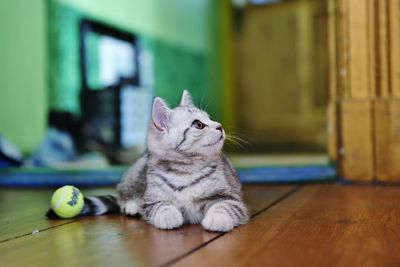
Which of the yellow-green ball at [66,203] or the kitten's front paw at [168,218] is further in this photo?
the yellow-green ball at [66,203]

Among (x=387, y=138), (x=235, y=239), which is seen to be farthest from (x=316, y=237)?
(x=387, y=138)

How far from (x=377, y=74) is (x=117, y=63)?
8.03 ft

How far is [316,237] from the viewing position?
1.04 metres

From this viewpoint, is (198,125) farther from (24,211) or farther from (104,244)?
(24,211)

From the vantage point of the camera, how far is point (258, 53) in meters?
5.75

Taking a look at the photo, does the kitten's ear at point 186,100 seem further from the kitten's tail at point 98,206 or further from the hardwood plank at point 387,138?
the hardwood plank at point 387,138

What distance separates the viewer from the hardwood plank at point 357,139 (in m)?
1.98

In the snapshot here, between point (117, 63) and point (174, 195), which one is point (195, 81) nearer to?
point (117, 63)

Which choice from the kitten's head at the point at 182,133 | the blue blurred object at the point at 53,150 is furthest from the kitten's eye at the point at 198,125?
the blue blurred object at the point at 53,150

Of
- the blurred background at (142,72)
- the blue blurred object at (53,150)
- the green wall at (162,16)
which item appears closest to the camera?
the blue blurred object at (53,150)

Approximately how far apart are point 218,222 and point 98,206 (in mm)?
488

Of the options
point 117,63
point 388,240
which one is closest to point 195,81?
point 117,63

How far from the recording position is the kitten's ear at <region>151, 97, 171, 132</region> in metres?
1.29

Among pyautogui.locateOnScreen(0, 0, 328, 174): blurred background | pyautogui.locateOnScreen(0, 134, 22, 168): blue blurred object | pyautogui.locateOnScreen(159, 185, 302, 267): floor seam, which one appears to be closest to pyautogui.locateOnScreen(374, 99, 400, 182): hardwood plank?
pyautogui.locateOnScreen(159, 185, 302, 267): floor seam
